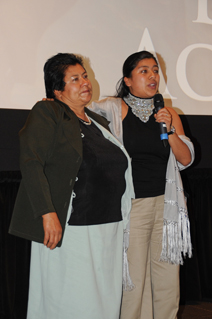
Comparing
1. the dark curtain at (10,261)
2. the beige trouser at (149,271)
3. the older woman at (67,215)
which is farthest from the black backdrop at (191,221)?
the older woman at (67,215)

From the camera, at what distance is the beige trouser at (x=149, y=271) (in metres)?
1.82

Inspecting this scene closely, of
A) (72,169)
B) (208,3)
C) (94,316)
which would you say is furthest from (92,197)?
(208,3)

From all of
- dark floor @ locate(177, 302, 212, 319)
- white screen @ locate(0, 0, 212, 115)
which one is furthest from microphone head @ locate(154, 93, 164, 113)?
dark floor @ locate(177, 302, 212, 319)

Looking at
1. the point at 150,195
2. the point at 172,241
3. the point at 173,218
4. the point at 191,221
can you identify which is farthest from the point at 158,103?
the point at 191,221

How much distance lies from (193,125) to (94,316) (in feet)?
6.78

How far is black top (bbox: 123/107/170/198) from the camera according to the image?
183cm

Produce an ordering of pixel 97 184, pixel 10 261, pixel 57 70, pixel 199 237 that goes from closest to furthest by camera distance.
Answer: pixel 97 184
pixel 57 70
pixel 10 261
pixel 199 237

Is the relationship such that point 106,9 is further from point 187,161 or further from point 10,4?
point 187,161

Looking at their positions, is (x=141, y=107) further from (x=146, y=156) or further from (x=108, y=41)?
(x=108, y=41)

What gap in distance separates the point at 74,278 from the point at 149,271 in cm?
65

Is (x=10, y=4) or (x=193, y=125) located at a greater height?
(x=10, y=4)

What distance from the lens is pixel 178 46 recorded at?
10.2 ft

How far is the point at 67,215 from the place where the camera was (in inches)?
56.1

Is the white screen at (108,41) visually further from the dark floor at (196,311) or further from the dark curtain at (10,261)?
the dark floor at (196,311)
